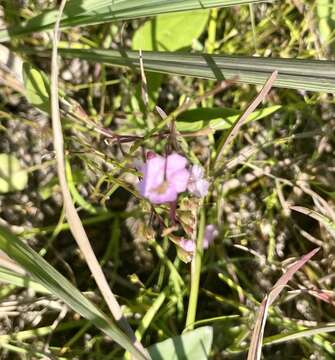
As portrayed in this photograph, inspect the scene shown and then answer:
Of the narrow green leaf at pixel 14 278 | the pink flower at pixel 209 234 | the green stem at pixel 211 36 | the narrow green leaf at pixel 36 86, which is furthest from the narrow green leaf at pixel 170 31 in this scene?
the narrow green leaf at pixel 14 278

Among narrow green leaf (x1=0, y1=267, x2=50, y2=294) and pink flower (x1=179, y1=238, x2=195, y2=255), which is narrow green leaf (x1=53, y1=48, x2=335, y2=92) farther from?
narrow green leaf (x1=0, y1=267, x2=50, y2=294)

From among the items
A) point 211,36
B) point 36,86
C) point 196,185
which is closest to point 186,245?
point 196,185

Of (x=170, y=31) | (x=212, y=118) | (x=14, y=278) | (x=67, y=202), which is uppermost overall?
(x=170, y=31)

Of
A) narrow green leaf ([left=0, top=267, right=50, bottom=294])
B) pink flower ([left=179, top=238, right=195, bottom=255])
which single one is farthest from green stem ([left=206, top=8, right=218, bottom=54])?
narrow green leaf ([left=0, top=267, right=50, bottom=294])

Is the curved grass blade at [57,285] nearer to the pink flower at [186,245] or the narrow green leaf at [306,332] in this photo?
the pink flower at [186,245]

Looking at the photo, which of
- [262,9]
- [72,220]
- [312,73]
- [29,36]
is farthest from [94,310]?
[262,9]

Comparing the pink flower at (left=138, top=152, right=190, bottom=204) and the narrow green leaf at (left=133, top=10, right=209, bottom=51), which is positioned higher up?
the narrow green leaf at (left=133, top=10, right=209, bottom=51)

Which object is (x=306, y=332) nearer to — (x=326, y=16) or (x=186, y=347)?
(x=186, y=347)
